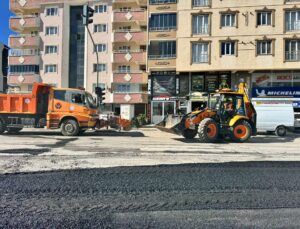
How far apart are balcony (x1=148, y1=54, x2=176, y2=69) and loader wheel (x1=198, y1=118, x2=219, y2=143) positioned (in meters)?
20.2

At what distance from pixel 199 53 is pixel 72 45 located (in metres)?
23.8

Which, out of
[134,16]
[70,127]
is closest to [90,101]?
[70,127]

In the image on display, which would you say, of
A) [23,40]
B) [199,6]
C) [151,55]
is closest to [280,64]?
[199,6]

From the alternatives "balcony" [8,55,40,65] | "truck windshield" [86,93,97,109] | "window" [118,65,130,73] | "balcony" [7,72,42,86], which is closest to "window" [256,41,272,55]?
"window" [118,65,130,73]

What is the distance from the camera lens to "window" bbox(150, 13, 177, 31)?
36.6m

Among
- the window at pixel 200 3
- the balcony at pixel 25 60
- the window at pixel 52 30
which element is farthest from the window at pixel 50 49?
the window at pixel 200 3

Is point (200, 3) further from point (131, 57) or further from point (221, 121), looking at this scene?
point (221, 121)

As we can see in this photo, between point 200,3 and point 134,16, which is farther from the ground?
point 134,16

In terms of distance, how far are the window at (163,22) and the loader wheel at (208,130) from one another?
73.2ft

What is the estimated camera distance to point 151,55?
36906 mm

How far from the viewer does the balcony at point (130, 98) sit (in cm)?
4194

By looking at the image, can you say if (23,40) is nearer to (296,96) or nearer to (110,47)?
(110,47)

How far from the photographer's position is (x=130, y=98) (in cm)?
4206

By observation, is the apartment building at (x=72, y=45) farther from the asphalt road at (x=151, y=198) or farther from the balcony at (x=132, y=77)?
the asphalt road at (x=151, y=198)
